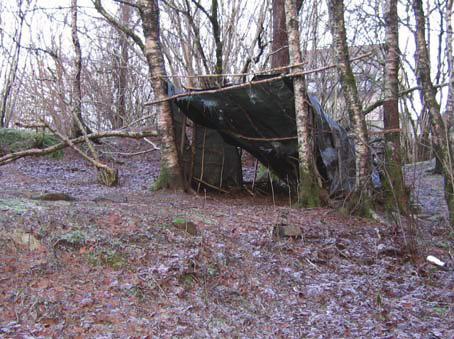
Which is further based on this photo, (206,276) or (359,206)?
(359,206)

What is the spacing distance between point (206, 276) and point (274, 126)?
3.95 metres

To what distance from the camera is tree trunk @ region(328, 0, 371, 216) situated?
6.00 meters

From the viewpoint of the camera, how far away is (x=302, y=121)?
642cm

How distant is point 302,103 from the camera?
6.36 meters

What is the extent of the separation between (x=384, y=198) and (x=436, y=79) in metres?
9.40

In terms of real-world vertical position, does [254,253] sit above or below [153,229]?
below

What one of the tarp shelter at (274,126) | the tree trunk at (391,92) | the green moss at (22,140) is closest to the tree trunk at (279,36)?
the tarp shelter at (274,126)

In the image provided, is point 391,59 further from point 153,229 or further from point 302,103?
point 153,229

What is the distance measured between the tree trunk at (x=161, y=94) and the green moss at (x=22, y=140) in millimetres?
4853

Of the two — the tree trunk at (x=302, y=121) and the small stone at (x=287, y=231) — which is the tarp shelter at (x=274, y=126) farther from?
the small stone at (x=287, y=231)

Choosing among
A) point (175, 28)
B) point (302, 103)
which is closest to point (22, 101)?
point (175, 28)

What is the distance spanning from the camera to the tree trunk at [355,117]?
19.7 ft

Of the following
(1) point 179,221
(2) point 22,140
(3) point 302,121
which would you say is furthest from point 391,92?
(2) point 22,140

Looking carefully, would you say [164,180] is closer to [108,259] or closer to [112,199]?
[112,199]
